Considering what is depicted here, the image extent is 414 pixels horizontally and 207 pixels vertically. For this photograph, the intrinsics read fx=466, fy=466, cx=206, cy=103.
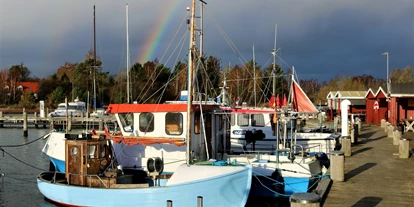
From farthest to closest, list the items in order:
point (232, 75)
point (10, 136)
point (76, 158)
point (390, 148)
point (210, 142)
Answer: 1. point (232, 75)
2. point (10, 136)
3. point (390, 148)
4. point (210, 142)
5. point (76, 158)

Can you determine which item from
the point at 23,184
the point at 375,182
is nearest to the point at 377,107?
the point at 375,182

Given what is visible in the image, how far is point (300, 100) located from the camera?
65.9ft

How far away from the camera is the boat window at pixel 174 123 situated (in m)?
17.3

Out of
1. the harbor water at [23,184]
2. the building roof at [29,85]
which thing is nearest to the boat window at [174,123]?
the harbor water at [23,184]

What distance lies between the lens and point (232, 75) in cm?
8119

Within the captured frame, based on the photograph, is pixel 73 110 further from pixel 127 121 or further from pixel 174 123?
pixel 174 123

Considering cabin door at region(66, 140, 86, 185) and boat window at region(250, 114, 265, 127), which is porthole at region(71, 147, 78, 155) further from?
boat window at region(250, 114, 265, 127)

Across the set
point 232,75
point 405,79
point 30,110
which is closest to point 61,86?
point 30,110

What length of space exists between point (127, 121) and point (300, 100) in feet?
24.3

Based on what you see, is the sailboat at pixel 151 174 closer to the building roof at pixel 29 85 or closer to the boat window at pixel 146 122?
the boat window at pixel 146 122

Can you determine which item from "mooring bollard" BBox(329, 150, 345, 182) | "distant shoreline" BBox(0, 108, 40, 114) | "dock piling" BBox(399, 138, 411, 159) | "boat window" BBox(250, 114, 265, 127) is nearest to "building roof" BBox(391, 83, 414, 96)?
"boat window" BBox(250, 114, 265, 127)

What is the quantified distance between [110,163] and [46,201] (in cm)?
402

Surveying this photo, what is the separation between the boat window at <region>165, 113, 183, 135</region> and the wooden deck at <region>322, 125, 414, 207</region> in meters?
5.88

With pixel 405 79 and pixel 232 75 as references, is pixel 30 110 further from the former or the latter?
pixel 405 79
